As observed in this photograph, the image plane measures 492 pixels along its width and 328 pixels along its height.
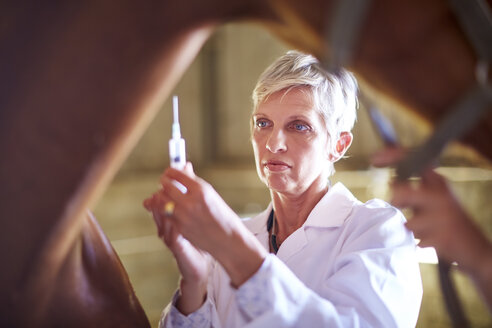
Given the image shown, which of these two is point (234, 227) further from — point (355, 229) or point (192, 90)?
point (192, 90)

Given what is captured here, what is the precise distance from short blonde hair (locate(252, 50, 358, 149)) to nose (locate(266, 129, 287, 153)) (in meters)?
0.08

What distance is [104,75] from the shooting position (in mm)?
428

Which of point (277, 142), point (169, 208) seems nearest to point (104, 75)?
point (169, 208)

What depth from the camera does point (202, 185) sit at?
527 mm

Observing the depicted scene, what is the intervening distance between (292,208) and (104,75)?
63 cm

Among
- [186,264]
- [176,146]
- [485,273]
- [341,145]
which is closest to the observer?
[485,273]

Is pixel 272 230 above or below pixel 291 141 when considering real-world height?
below

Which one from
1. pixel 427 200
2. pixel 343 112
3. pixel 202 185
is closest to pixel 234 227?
pixel 202 185

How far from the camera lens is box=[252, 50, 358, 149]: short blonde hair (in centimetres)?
88

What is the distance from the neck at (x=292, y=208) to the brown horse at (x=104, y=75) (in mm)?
549

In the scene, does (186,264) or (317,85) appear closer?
(186,264)

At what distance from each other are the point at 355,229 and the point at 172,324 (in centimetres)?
35

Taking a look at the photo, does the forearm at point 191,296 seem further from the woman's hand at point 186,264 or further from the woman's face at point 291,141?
the woman's face at point 291,141

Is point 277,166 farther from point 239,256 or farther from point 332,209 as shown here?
point 239,256
